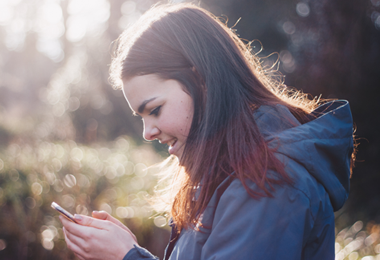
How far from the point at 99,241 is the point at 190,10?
147 centimetres

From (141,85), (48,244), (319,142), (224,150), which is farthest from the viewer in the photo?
(48,244)

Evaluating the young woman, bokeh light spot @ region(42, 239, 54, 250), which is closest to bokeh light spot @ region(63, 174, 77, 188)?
bokeh light spot @ region(42, 239, 54, 250)

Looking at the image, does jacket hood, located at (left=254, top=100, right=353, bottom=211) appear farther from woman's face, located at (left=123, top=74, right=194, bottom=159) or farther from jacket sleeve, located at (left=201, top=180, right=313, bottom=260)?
woman's face, located at (left=123, top=74, right=194, bottom=159)

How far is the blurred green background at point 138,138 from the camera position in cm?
312

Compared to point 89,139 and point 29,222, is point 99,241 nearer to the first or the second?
point 29,222

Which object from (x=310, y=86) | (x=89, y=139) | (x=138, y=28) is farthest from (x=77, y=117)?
(x=138, y=28)

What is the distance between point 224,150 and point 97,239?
835 millimetres

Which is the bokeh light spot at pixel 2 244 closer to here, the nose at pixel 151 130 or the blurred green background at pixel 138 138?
the blurred green background at pixel 138 138

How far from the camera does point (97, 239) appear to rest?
138cm

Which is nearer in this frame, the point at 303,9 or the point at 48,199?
the point at 48,199

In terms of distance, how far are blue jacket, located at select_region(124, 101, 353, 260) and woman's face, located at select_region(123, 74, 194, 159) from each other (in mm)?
416

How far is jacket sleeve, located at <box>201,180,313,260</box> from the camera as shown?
937 mm

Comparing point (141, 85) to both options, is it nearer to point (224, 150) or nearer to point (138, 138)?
point (224, 150)

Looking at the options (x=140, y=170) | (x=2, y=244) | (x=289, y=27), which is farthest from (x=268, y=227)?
(x=289, y=27)
